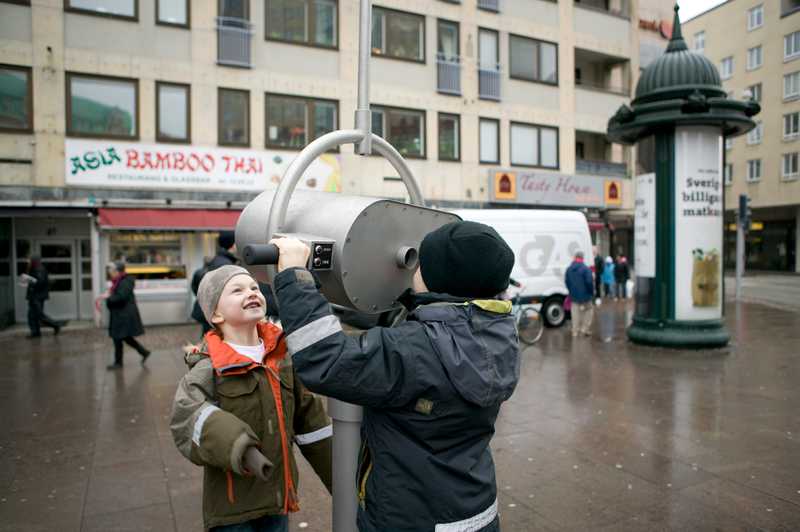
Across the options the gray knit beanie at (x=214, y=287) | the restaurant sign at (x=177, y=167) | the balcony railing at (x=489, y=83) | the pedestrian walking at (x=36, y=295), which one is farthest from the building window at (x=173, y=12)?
the gray knit beanie at (x=214, y=287)

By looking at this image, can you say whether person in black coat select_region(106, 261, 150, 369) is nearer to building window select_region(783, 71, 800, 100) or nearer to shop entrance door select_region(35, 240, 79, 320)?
shop entrance door select_region(35, 240, 79, 320)

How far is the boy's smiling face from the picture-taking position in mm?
2473

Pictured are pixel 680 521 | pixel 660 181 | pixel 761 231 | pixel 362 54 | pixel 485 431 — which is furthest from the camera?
pixel 761 231

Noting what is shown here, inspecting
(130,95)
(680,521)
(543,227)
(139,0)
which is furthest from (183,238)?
(680,521)

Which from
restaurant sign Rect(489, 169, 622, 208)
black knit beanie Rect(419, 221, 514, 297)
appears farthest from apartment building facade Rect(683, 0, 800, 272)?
black knit beanie Rect(419, 221, 514, 297)

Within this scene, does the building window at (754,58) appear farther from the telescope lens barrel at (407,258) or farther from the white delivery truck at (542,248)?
the telescope lens barrel at (407,258)

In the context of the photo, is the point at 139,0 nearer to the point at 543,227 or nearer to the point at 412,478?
the point at 543,227

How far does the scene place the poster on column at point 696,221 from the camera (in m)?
10.3

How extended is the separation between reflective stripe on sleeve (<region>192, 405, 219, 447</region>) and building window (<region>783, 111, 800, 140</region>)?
46.9 meters

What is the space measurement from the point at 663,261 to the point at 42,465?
921 centimetres

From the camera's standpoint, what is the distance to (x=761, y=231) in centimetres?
4531

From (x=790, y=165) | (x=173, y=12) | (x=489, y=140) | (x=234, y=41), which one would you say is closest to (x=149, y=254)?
(x=234, y=41)

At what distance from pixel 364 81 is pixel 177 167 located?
49.1ft

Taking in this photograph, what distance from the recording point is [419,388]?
183 cm
